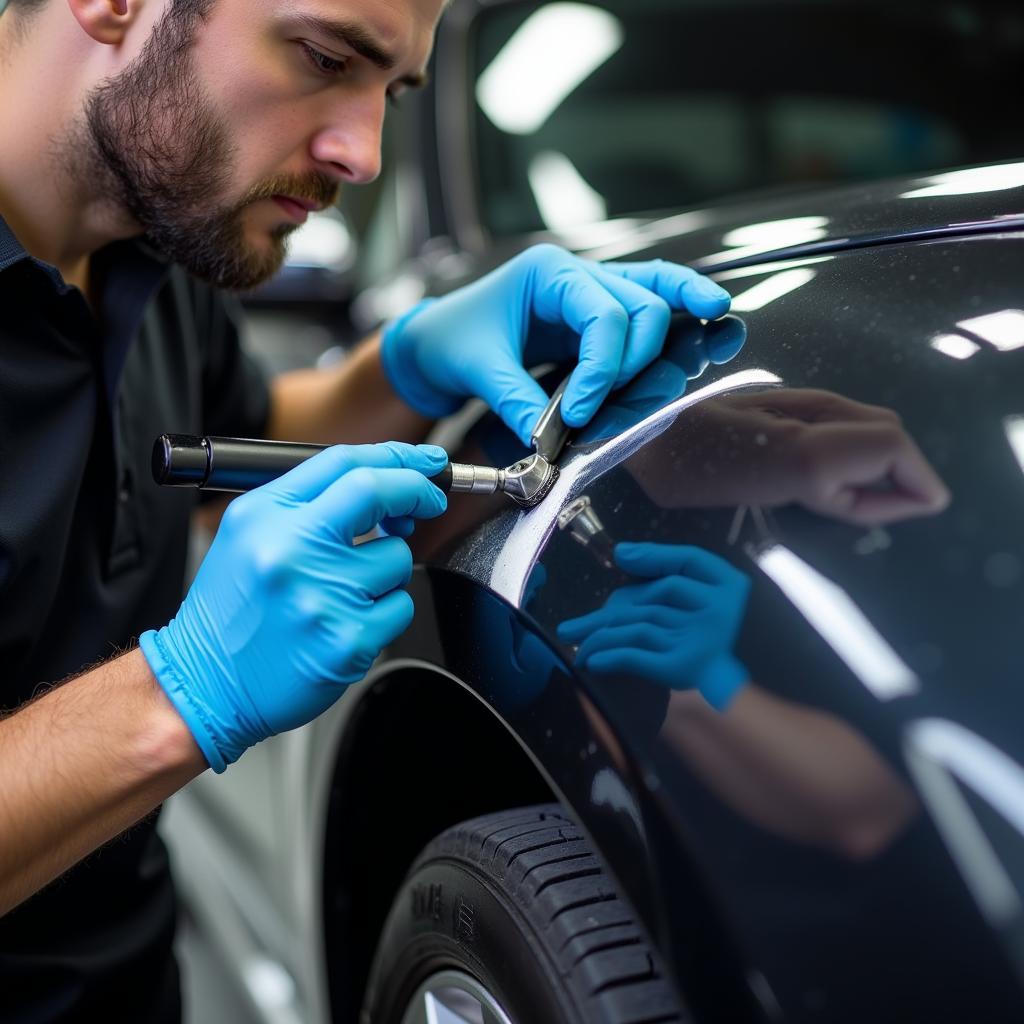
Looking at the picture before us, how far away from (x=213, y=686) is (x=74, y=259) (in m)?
0.57

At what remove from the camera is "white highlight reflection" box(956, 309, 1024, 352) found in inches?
24.0

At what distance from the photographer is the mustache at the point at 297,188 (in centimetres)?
108

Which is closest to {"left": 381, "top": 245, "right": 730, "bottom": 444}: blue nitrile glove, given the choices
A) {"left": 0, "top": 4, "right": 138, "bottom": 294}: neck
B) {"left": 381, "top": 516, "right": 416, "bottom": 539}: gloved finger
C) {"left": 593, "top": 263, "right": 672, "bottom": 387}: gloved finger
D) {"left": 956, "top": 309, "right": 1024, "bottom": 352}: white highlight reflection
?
Answer: {"left": 593, "top": 263, "right": 672, "bottom": 387}: gloved finger

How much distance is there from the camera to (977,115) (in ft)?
5.96

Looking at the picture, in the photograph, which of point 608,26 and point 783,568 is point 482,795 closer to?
point 783,568

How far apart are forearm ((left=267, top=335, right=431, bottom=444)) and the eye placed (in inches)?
14.1

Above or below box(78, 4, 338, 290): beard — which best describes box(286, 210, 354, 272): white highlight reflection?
below

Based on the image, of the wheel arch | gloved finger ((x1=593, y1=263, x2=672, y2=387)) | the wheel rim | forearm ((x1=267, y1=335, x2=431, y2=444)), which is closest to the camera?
the wheel rim

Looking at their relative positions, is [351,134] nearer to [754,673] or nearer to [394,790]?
[394,790]

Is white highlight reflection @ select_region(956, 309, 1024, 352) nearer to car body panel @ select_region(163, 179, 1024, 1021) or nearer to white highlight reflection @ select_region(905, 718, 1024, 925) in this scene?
car body panel @ select_region(163, 179, 1024, 1021)

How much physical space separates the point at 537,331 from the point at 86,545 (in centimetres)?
48

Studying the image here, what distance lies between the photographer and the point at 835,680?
56 centimetres

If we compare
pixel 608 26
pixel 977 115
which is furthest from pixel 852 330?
pixel 977 115

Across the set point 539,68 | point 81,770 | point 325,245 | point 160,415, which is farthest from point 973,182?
point 325,245
